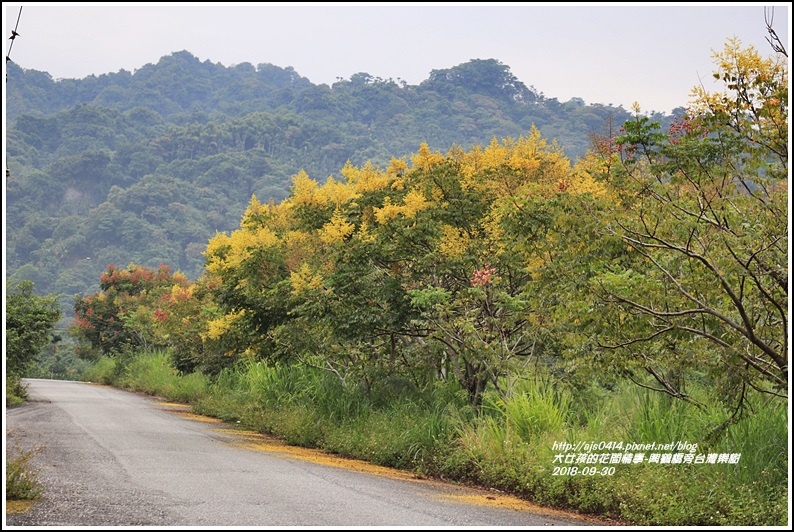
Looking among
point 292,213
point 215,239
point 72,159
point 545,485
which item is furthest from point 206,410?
point 72,159

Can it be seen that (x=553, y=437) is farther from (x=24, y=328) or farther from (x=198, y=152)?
(x=198, y=152)

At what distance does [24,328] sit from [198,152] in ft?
278

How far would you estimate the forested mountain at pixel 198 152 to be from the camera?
8444cm

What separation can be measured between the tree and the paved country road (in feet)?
26.4

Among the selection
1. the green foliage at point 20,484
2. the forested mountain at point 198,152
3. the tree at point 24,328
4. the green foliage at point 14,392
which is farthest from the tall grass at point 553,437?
the forested mountain at point 198,152

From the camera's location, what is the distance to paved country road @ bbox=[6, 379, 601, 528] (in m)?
8.22

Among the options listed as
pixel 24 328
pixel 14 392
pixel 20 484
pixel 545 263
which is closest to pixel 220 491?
pixel 20 484

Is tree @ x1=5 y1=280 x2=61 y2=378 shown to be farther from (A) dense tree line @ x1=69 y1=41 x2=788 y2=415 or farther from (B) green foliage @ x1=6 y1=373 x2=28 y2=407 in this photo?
(A) dense tree line @ x1=69 y1=41 x2=788 y2=415

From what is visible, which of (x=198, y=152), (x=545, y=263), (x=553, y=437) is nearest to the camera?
(x=545, y=263)

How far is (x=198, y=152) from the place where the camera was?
106m

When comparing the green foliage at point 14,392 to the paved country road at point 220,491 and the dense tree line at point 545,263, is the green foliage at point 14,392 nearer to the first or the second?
the dense tree line at point 545,263

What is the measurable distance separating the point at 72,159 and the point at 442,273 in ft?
325

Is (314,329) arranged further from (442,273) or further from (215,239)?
(215,239)

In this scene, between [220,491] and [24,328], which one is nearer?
[220,491]
